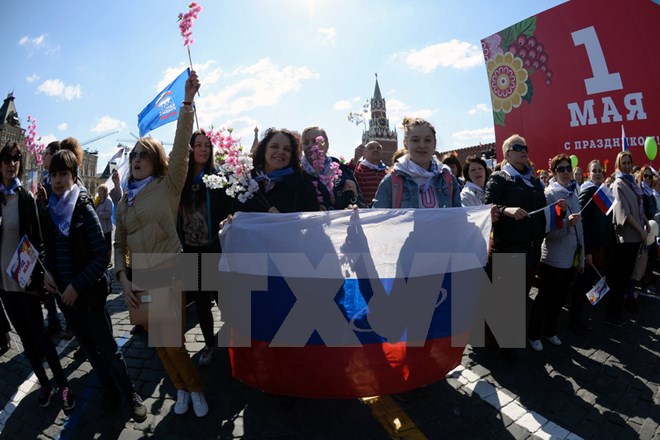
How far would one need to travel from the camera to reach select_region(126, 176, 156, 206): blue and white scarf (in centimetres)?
292

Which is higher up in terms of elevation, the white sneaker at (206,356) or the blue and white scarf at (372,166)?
the blue and white scarf at (372,166)

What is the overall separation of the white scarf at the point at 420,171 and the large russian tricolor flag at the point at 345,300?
0.37 meters

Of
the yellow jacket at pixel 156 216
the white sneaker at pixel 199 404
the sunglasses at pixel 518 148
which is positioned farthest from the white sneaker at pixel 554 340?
the yellow jacket at pixel 156 216

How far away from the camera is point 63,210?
2848 mm

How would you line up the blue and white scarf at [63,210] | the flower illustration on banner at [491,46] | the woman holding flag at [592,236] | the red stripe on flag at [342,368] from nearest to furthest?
the red stripe on flag at [342,368] → the blue and white scarf at [63,210] → the woman holding flag at [592,236] → the flower illustration on banner at [491,46]

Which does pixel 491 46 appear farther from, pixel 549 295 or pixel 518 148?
pixel 549 295

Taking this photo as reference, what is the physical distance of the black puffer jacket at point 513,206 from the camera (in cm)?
378

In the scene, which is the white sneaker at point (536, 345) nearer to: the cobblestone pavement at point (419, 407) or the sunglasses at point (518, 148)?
the cobblestone pavement at point (419, 407)

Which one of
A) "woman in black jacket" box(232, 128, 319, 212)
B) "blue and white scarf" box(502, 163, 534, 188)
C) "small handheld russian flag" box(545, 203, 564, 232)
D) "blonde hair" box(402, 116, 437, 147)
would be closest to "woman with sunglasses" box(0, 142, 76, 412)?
"woman in black jacket" box(232, 128, 319, 212)

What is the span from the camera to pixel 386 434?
8.87 ft

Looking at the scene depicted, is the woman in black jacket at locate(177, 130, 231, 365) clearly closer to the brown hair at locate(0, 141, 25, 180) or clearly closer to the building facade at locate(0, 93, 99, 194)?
the building facade at locate(0, 93, 99, 194)

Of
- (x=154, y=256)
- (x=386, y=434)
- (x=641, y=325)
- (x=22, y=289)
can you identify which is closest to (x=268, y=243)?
(x=154, y=256)

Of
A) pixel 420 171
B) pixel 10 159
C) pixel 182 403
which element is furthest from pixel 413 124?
pixel 10 159

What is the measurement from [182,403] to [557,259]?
4.14 m
